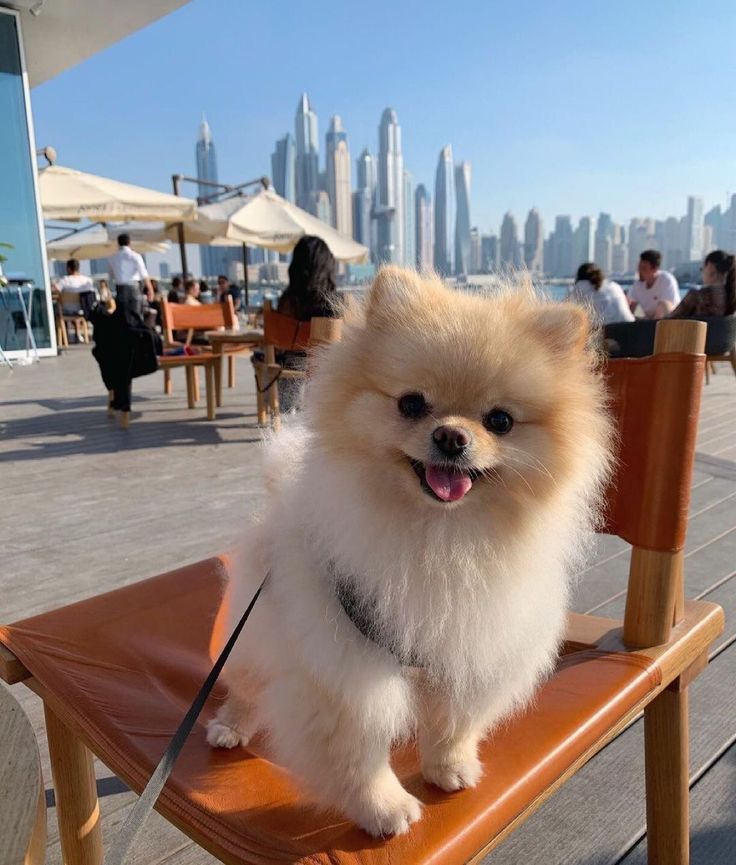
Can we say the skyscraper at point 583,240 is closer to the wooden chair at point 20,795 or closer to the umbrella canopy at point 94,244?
the umbrella canopy at point 94,244

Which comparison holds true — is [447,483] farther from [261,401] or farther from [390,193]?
[390,193]

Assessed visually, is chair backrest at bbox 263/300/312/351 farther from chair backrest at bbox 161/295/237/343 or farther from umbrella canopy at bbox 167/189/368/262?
umbrella canopy at bbox 167/189/368/262

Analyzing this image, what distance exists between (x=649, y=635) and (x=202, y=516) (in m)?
2.48

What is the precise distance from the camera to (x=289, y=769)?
3.16 feet

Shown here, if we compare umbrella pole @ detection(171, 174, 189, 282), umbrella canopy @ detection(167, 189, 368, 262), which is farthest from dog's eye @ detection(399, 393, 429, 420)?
umbrella pole @ detection(171, 174, 189, 282)

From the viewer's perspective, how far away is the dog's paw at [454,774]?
3.14 ft

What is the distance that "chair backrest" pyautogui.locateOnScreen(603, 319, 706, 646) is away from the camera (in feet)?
3.63

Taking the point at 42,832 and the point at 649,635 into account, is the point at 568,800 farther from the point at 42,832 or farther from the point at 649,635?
the point at 42,832

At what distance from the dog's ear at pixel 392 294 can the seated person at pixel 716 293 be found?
624 cm

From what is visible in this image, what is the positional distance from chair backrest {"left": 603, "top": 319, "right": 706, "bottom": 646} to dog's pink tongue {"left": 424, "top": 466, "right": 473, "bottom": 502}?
480 millimetres

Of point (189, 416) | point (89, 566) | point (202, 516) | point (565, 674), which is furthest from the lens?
point (189, 416)

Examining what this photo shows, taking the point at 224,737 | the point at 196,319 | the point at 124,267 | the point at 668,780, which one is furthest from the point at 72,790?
the point at 124,267

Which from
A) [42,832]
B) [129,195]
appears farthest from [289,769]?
[129,195]

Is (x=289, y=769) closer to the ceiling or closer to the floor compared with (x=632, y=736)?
closer to the ceiling
